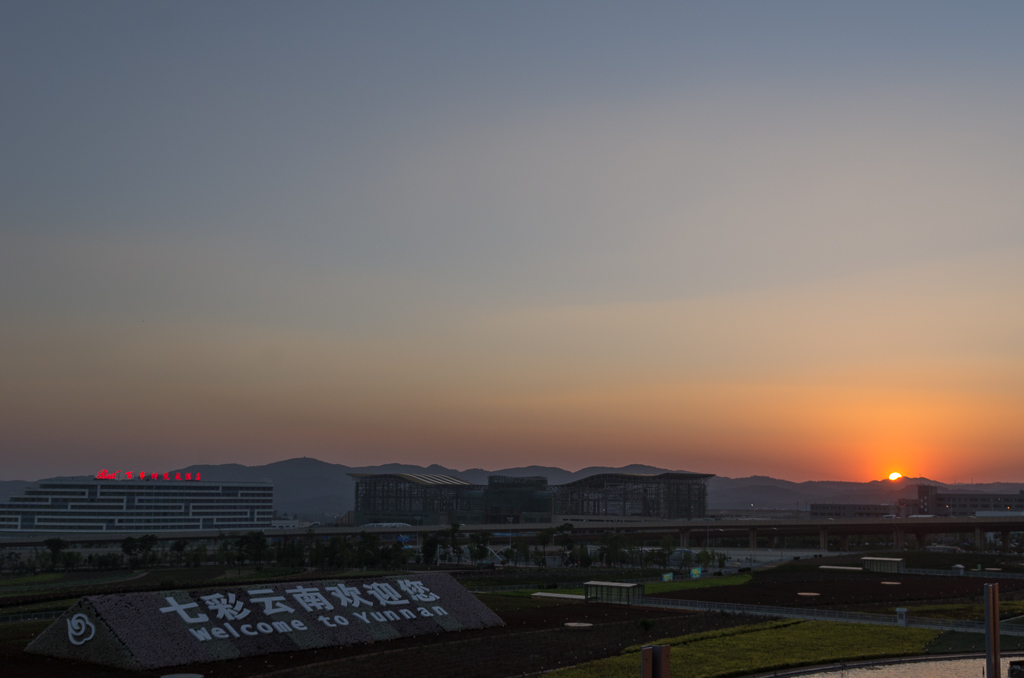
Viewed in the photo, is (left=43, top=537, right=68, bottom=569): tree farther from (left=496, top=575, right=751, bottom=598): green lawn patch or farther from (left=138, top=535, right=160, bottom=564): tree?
(left=496, top=575, right=751, bottom=598): green lawn patch

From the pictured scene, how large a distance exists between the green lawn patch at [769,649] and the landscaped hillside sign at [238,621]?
15510 mm

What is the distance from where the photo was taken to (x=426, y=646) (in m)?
52.2

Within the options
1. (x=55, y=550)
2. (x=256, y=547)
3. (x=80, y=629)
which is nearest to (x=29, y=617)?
(x=80, y=629)

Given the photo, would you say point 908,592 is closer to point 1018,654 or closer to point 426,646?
point 1018,654

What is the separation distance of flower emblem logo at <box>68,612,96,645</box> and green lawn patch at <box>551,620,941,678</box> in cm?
2548

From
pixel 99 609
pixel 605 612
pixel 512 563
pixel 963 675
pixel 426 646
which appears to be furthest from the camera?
pixel 512 563

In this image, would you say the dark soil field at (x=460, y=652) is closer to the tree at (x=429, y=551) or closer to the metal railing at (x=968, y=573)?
the metal railing at (x=968, y=573)

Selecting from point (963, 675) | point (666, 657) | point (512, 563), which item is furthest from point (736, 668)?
point (512, 563)

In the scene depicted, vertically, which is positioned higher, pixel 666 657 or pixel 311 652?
pixel 666 657

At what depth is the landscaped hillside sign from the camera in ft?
149

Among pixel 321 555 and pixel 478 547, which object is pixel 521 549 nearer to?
pixel 478 547

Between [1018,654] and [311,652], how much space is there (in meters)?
40.6

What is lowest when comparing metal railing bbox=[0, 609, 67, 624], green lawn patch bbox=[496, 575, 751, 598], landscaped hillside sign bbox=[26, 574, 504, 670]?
green lawn patch bbox=[496, 575, 751, 598]

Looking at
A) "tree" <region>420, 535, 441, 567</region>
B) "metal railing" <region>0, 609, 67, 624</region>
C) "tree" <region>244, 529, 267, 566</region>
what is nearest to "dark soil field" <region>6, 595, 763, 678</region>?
"metal railing" <region>0, 609, 67, 624</region>
